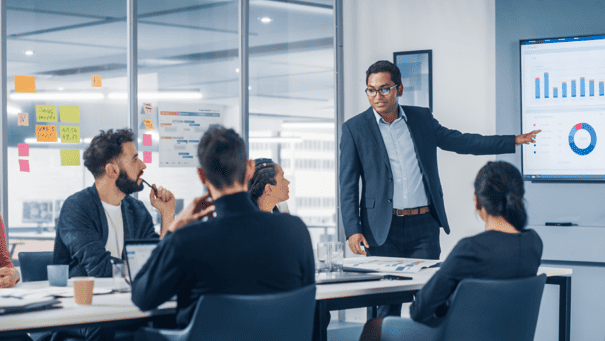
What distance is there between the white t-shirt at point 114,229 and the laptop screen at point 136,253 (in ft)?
2.46

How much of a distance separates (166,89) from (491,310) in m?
3.29

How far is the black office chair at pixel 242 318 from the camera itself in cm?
159

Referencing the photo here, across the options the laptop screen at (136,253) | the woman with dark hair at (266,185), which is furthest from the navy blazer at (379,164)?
the laptop screen at (136,253)

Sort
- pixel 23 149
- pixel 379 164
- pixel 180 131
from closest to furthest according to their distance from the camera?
pixel 379 164
pixel 23 149
pixel 180 131

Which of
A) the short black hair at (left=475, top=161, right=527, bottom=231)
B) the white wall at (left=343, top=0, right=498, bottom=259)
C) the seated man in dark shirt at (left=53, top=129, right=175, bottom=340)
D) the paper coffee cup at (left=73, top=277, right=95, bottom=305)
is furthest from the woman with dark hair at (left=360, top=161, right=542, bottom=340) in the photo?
the white wall at (left=343, top=0, right=498, bottom=259)

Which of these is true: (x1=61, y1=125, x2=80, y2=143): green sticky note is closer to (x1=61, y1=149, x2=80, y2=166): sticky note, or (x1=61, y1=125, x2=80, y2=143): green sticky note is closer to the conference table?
(x1=61, y1=149, x2=80, y2=166): sticky note

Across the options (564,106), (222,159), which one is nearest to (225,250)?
(222,159)

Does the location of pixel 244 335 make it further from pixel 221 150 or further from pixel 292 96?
pixel 292 96

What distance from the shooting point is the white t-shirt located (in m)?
2.80

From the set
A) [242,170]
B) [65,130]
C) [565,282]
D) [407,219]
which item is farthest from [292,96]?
[242,170]

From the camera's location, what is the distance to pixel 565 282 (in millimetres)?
2574

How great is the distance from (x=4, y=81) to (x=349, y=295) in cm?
276

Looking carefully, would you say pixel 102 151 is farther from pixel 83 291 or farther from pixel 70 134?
pixel 70 134

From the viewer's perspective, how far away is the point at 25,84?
12.6 feet
